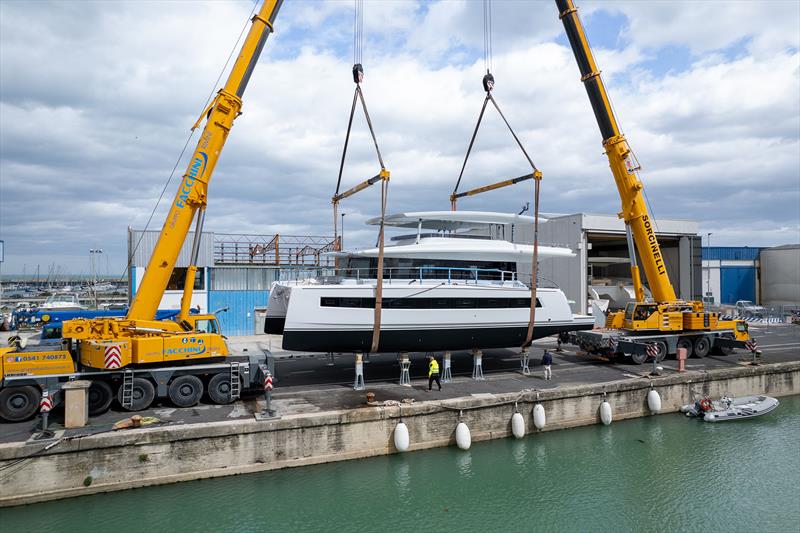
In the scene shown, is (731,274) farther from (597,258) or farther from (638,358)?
(638,358)

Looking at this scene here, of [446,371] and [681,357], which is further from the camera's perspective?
[681,357]

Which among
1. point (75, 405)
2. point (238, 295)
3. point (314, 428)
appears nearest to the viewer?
point (75, 405)

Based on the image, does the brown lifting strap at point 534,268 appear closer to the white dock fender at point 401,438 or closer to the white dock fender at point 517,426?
the white dock fender at point 517,426

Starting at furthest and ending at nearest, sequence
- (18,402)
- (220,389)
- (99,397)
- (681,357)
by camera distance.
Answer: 1. (681,357)
2. (220,389)
3. (99,397)
4. (18,402)

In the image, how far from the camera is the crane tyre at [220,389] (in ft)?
38.2

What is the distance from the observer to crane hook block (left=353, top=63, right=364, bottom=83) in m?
14.2

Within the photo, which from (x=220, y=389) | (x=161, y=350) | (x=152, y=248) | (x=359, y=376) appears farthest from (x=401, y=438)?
(x=152, y=248)

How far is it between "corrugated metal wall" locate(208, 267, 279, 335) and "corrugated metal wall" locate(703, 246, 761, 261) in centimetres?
3331

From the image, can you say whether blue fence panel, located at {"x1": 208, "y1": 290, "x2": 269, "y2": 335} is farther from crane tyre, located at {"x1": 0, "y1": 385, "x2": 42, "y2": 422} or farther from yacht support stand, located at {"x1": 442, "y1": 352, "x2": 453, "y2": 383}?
crane tyre, located at {"x1": 0, "y1": 385, "x2": 42, "y2": 422}

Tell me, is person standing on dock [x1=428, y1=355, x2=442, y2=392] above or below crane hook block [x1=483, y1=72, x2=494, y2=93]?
below

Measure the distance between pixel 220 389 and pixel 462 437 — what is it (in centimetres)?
563

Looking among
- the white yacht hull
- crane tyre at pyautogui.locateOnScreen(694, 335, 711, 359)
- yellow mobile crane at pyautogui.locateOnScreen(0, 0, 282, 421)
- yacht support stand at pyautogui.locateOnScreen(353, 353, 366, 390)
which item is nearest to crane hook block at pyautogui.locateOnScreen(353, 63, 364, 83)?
yellow mobile crane at pyautogui.locateOnScreen(0, 0, 282, 421)

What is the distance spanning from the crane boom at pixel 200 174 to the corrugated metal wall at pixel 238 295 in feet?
38.3

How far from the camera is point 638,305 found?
59.5 feet
